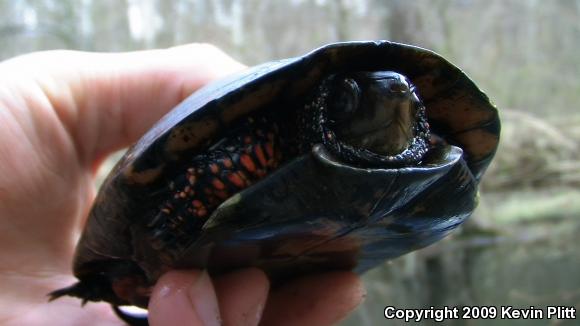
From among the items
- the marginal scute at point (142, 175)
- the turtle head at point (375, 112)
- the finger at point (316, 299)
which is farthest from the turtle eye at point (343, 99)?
the finger at point (316, 299)

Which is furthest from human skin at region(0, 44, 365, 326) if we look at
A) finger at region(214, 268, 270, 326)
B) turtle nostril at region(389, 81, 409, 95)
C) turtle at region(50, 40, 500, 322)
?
turtle nostril at region(389, 81, 409, 95)

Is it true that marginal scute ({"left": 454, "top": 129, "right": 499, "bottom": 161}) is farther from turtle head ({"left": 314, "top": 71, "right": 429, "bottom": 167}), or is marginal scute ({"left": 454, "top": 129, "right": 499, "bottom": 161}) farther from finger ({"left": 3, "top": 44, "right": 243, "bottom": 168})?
finger ({"left": 3, "top": 44, "right": 243, "bottom": 168})

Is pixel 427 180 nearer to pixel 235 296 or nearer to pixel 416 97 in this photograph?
pixel 416 97

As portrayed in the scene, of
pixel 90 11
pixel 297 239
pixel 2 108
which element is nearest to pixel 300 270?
pixel 297 239

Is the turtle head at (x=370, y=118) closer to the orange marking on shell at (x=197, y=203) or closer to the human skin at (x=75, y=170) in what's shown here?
the orange marking on shell at (x=197, y=203)

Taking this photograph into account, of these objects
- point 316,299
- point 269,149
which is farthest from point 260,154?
point 316,299
